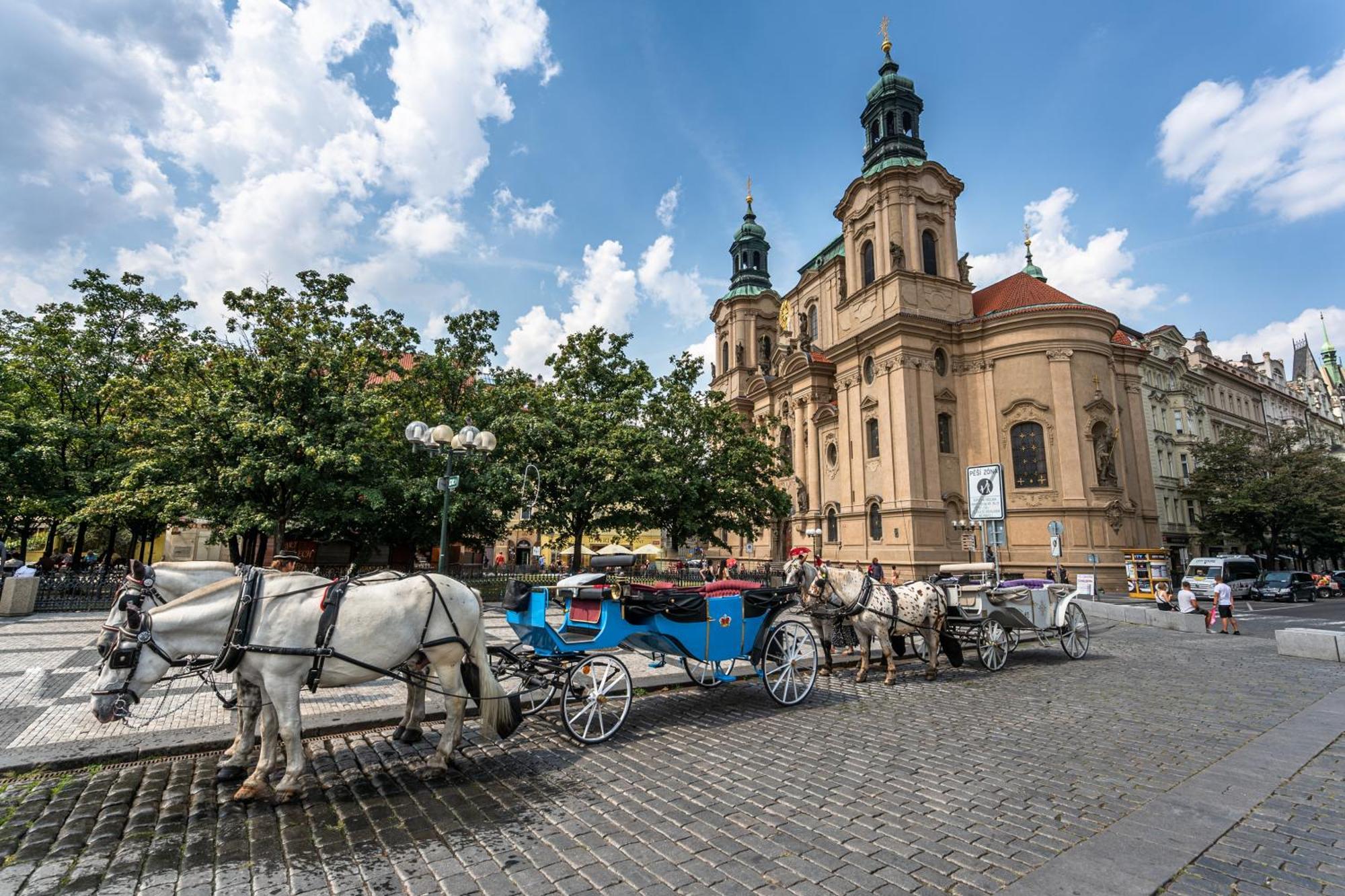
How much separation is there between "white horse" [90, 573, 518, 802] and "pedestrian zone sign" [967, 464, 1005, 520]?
44.0 feet

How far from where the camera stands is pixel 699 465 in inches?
1019

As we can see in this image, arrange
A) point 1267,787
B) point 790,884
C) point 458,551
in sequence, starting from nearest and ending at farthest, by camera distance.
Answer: point 790,884
point 1267,787
point 458,551

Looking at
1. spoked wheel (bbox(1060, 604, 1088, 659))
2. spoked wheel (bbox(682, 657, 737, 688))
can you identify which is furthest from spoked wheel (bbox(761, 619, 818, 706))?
spoked wheel (bbox(1060, 604, 1088, 659))

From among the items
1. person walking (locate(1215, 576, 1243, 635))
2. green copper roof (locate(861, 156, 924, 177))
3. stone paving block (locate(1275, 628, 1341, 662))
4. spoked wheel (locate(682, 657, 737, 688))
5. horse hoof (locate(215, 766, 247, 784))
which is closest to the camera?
horse hoof (locate(215, 766, 247, 784))

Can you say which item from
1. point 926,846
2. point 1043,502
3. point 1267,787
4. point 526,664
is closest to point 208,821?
point 526,664

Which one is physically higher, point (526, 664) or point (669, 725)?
point (526, 664)

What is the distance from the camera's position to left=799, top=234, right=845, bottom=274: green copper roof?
1812 inches

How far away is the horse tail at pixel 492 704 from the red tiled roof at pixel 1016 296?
36293 mm

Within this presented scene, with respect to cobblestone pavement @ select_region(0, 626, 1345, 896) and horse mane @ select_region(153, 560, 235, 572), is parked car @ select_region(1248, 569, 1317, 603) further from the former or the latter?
horse mane @ select_region(153, 560, 235, 572)

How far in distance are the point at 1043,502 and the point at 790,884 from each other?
3441 centimetres

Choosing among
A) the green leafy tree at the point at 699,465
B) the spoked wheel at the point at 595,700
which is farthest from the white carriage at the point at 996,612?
the green leafy tree at the point at 699,465

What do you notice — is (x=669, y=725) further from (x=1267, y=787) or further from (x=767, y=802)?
(x=1267, y=787)

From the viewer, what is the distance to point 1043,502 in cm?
3228

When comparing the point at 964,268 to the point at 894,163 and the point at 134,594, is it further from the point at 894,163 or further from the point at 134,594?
the point at 134,594
